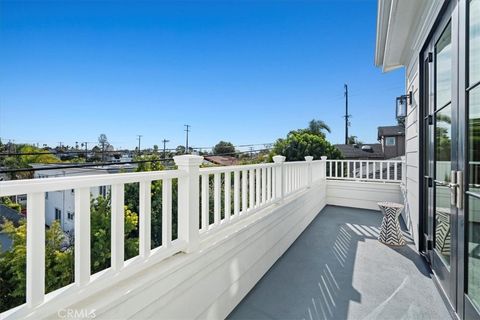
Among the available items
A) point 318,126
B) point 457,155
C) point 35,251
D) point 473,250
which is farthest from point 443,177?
point 318,126

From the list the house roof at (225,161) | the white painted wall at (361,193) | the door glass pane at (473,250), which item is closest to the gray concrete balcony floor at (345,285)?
the door glass pane at (473,250)

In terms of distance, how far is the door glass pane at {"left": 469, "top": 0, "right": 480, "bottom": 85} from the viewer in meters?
1.51

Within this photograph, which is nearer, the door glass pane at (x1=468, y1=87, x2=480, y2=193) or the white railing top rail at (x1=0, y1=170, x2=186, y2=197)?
the white railing top rail at (x1=0, y1=170, x2=186, y2=197)

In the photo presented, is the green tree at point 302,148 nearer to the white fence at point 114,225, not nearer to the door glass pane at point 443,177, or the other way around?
the door glass pane at point 443,177

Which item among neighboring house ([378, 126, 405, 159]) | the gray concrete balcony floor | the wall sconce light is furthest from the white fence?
neighboring house ([378, 126, 405, 159])

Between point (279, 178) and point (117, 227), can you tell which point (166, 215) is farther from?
point (279, 178)

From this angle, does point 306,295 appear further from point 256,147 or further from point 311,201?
point 256,147

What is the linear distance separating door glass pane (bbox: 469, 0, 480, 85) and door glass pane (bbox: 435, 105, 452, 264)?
0.53 metres

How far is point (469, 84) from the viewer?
5.26ft

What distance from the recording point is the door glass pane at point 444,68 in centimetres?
207

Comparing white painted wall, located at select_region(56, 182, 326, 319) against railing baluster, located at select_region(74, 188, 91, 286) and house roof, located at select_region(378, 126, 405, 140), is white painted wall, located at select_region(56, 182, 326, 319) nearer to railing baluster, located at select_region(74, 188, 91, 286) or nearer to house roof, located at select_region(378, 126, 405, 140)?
railing baluster, located at select_region(74, 188, 91, 286)

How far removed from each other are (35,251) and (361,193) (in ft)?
21.4

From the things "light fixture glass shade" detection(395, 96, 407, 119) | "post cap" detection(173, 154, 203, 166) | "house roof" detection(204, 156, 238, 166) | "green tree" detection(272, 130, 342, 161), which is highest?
"light fixture glass shade" detection(395, 96, 407, 119)

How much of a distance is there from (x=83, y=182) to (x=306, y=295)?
2237 millimetres
